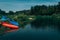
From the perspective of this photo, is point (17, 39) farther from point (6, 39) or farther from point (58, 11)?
point (58, 11)

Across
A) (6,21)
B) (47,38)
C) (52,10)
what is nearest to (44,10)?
(52,10)

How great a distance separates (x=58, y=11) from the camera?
80.2 meters

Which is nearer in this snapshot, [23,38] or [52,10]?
[23,38]

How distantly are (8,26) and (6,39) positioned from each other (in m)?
8.35

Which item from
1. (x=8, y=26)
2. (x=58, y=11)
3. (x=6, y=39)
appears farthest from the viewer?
(x=58, y=11)

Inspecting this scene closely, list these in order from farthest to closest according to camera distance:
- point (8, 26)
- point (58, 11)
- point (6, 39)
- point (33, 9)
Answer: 1. point (33, 9)
2. point (58, 11)
3. point (8, 26)
4. point (6, 39)

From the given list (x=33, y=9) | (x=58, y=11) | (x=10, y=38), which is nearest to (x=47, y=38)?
(x=10, y=38)

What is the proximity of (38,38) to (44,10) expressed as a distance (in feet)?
214

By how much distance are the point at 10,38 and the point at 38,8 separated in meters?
69.5

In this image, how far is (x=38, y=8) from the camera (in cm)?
8812

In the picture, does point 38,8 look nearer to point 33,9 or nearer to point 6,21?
point 33,9

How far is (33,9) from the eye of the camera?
8750 centimetres

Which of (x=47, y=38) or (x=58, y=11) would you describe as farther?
(x=58, y=11)

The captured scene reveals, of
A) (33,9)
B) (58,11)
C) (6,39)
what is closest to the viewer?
(6,39)
